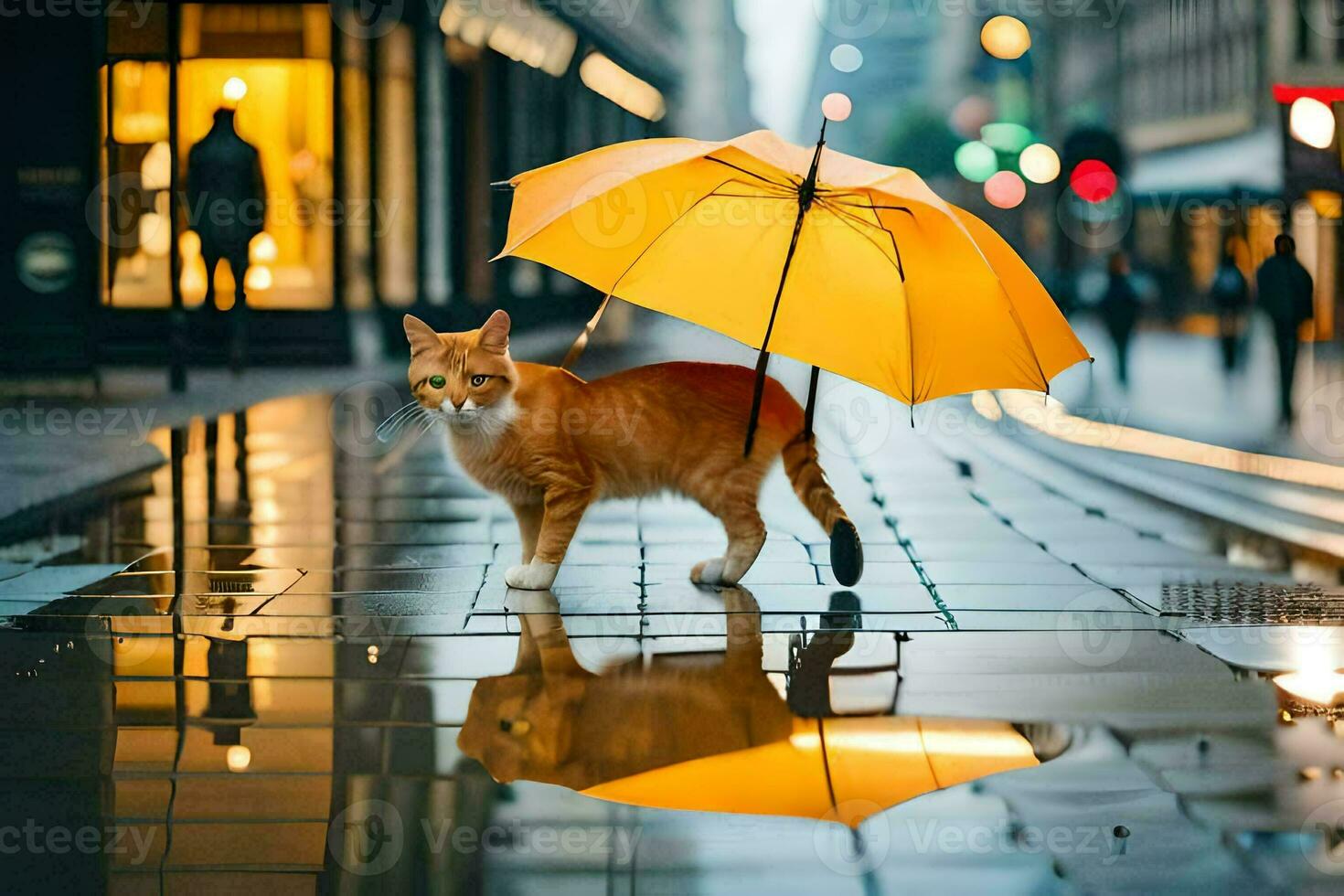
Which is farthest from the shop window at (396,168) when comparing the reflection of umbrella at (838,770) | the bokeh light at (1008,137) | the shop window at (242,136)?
the reflection of umbrella at (838,770)

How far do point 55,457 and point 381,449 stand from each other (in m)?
2.88

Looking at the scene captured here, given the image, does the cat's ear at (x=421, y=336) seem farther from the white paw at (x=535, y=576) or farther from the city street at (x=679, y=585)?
the white paw at (x=535, y=576)

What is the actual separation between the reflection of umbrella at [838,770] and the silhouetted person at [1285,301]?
11022mm

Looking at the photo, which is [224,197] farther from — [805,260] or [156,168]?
[805,260]

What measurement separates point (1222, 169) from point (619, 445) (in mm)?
17101

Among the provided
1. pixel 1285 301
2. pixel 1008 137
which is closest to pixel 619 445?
pixel 1285 301

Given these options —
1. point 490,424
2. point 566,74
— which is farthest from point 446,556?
point 566,74

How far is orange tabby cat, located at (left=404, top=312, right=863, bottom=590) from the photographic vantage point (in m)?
5.95

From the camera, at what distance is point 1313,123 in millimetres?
14172

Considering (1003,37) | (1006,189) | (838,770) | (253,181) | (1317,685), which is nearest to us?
(838,770)

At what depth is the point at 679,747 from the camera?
13.5 ft

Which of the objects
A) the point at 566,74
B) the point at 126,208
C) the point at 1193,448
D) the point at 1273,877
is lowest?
the point at 1273,877

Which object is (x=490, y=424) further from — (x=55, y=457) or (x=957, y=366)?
(x=55, y=457)

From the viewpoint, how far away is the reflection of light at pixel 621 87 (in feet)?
90.4
